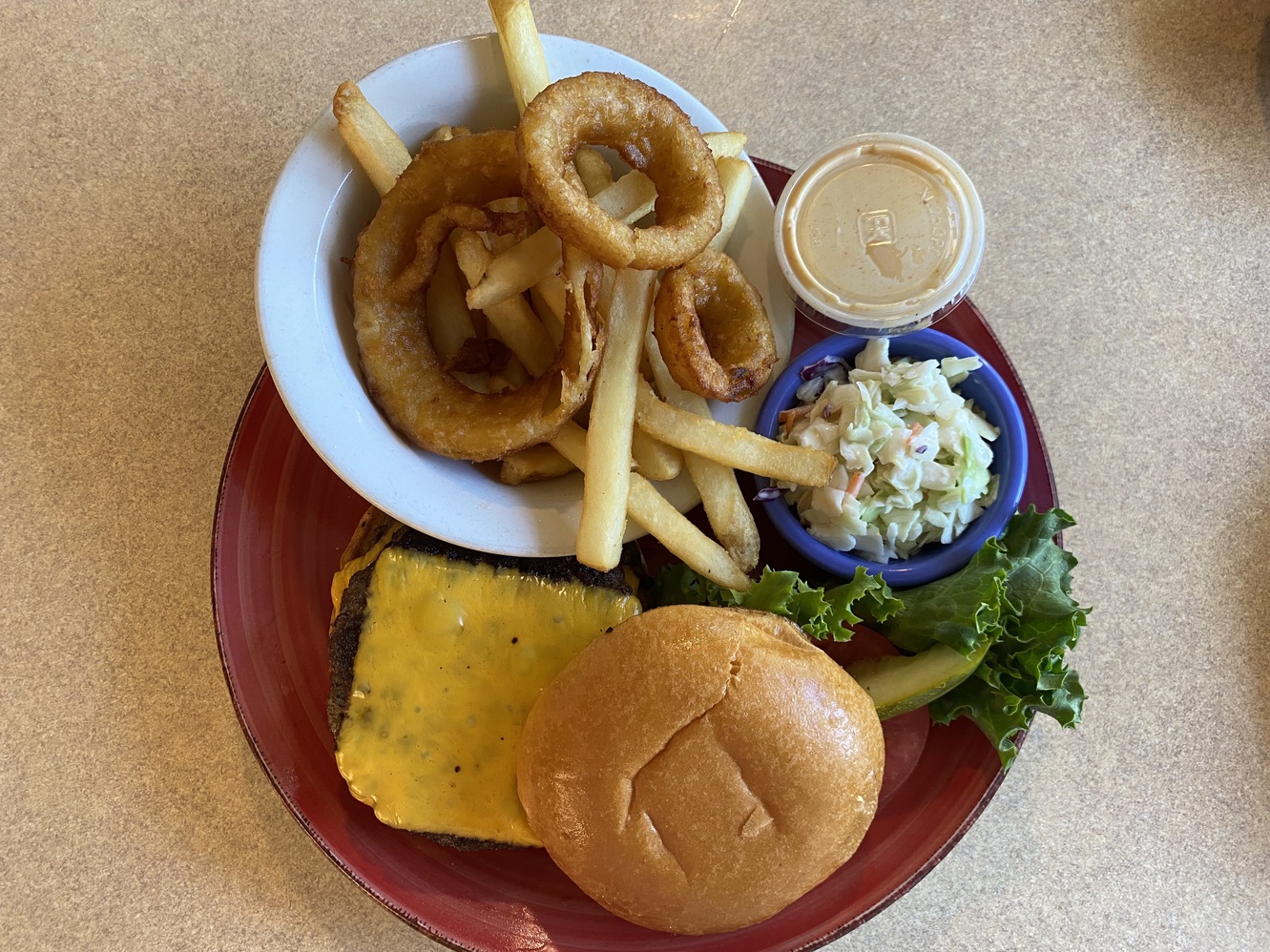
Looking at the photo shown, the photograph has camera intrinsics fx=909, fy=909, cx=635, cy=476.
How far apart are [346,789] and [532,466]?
608mm

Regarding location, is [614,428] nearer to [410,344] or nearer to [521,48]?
[410,344]

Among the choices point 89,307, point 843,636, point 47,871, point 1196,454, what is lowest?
point 47,871

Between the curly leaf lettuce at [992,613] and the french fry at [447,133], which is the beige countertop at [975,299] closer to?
the curly leaf lettuce at [992,613]

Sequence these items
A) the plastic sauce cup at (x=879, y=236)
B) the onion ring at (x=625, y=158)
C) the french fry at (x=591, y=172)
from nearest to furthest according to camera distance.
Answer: the onion ring at (x=625, y=158) < the french fry at (x=591, y=172) < the plastic sauce cup at (x=879, y=236)

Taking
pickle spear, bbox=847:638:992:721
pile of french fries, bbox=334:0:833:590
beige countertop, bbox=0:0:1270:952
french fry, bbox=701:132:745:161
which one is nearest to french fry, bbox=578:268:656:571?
pile of french fries, bbox=334:0:833:590

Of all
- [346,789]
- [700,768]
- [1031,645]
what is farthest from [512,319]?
[1031,645]

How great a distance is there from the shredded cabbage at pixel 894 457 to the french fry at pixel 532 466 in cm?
36

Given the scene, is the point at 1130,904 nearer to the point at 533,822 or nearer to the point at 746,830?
the point at 746,830

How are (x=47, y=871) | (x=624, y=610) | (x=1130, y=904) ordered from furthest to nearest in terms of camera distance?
(x=1130, y=904), (x=47, y=871), (x=624, y=610)

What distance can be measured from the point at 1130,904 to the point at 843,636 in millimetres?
867

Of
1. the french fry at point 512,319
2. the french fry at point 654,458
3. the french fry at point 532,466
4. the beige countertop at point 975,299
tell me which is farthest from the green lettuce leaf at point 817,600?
the beige countertop at point 975,299

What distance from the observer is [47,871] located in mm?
1513

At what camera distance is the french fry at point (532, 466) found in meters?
1.32

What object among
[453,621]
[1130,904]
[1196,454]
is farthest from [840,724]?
[1196,454]
